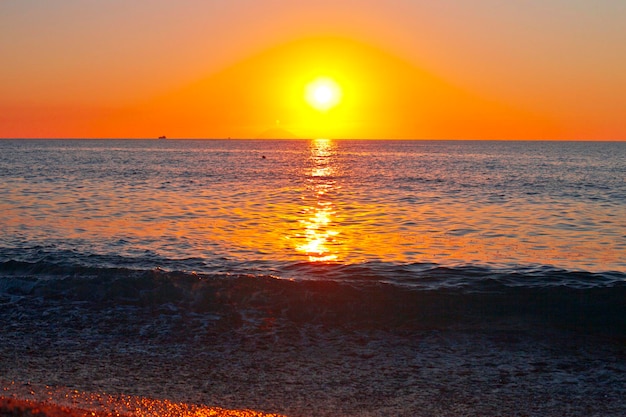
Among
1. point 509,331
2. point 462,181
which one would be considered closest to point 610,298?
point 509,331

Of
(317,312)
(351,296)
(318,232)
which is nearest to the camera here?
(317,312)

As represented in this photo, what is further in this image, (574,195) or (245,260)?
(574,195)

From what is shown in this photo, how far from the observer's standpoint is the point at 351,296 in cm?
1572

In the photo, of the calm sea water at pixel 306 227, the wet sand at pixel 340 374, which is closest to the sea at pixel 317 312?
the wet sand at pixel 340 374

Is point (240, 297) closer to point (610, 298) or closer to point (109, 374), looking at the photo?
point (109, 374)

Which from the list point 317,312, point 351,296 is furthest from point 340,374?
point 351,296

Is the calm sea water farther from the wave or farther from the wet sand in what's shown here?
the wet sand

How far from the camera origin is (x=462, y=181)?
61125mm

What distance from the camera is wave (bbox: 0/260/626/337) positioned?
46.8ft

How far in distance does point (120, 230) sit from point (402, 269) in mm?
12774

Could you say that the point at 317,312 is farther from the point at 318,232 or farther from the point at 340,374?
the point at 318,232

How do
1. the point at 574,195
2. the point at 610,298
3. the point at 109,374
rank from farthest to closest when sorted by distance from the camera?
the point at 574,195, the point at 610,298, the point at 109,374

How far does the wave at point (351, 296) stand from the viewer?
46.8ft

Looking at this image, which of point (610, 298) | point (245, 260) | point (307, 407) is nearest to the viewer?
point (307, 407)
